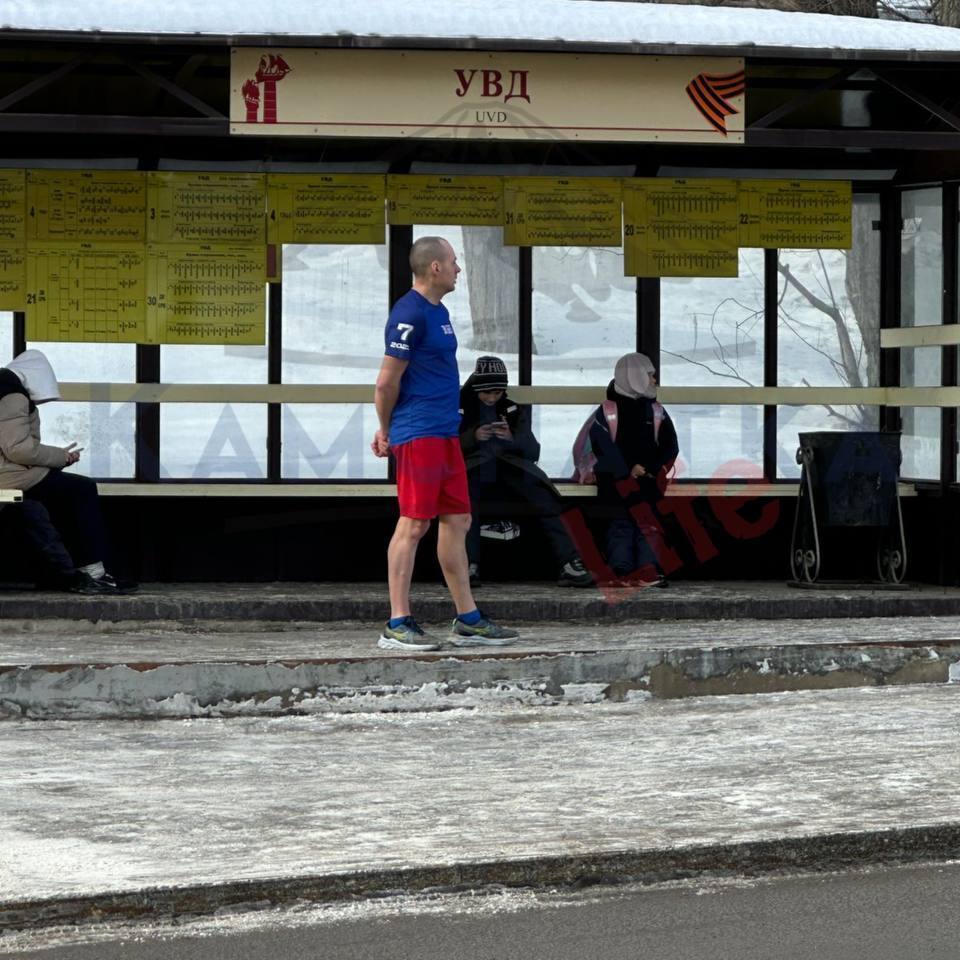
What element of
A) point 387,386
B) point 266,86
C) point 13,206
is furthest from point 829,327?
point 13,206

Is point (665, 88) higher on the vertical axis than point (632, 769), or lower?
higher

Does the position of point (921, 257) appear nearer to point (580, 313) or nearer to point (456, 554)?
point (580, 313)

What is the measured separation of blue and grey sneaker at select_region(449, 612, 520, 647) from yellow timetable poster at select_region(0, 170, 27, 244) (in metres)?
3.88

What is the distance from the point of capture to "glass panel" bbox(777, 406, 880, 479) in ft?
39.0

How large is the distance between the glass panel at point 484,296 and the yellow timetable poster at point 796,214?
1428mm

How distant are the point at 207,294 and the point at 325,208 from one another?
0.84m

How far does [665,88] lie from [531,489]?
8.43 feet

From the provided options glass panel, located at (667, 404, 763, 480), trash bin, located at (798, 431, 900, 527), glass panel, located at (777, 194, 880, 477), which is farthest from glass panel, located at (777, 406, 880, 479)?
trash bin, located at (798, 431, 900, 527)

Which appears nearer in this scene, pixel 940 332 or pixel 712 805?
pixel 712 805

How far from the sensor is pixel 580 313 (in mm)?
11695

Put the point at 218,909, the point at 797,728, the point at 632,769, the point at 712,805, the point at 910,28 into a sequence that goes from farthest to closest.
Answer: the point at 910,28
the point at 797,728
the point at 632,769
the point at 712,805
the point at 218,909

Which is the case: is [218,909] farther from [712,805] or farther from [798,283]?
[798,283]

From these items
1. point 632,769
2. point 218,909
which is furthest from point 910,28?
point 218,909

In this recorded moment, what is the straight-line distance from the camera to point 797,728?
7.65 meters
